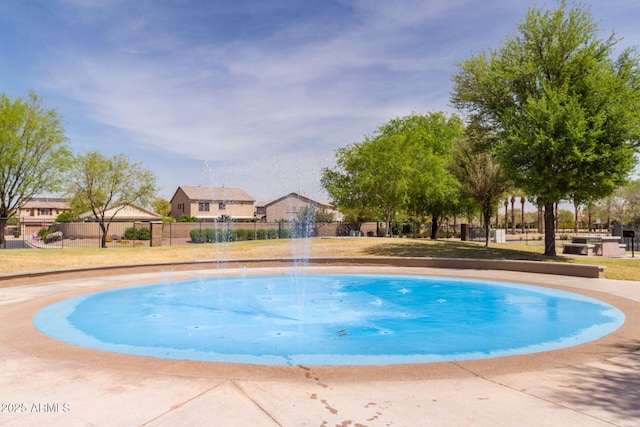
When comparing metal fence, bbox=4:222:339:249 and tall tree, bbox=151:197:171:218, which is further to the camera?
tall tree, bbox=151:197:171:218

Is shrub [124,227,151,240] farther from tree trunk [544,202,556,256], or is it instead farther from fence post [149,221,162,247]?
tree trunk [544,202,556,256]

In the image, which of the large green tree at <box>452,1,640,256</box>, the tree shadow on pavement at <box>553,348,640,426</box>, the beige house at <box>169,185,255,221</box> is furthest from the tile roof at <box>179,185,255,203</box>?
the tree shadow on pavement at <box>553,348,640,426</box>

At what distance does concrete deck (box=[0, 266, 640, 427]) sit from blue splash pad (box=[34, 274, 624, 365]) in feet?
3.55

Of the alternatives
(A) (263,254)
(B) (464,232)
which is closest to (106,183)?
(A) (263,254)

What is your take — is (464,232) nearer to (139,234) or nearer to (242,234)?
(242,234)

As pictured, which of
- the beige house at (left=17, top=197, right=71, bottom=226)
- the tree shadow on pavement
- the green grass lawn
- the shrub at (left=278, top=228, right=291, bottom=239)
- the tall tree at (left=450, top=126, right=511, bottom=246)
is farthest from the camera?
the beige house at (left=17, top=197, right=71, bottom=226)

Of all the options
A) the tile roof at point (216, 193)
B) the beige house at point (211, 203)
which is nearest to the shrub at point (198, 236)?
the beige house at point (211, 203)

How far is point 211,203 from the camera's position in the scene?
80938 millimetres

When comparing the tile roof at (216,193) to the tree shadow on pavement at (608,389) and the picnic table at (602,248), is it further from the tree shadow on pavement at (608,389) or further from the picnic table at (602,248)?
the tree shadow on pavement at (608,389)

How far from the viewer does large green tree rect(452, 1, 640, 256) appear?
2116 cm

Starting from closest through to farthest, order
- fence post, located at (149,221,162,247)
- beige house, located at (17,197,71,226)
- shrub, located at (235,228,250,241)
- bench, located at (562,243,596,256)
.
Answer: bench, located at (562,243,596,256) → fence post, located at (149,221,162,247) → shrub, located at (235,228,250,241) → beige house, located at (17,197,71,226)

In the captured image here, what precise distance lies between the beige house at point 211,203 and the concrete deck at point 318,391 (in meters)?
72.7

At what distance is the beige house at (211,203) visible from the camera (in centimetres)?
7869

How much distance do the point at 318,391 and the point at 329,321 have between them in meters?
5.91
